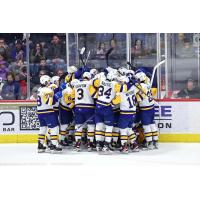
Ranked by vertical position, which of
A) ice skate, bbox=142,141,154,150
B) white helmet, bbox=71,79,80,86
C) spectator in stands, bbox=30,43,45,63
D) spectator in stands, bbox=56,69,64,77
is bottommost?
ice skate, bbox=142,141,154,150

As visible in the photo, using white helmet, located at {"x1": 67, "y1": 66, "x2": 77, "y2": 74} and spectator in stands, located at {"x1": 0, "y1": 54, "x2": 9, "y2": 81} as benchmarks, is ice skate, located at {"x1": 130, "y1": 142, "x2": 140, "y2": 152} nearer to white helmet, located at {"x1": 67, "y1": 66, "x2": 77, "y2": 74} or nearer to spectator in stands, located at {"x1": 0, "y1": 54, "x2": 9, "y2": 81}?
white helmet, located at {"x1": 67, "y1": 66, "x2": 77, "y2": 74}

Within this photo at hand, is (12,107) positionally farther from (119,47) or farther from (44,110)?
(119,47)

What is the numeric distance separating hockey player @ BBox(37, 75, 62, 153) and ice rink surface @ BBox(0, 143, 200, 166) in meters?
0.25

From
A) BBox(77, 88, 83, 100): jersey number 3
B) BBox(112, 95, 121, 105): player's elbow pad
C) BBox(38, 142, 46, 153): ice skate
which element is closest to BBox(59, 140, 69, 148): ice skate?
BBox(38, 142, 46, 153): ice skate

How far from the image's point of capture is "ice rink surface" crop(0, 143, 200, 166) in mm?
8258

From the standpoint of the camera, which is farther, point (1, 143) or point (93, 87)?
point (1, 143)

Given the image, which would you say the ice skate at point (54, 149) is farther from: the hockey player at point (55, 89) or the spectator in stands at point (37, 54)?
the spectator in stands at point (37, 54)

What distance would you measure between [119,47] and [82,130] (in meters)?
1.69

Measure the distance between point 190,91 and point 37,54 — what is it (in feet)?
8.30

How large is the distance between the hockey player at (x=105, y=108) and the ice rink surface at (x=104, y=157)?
244 mm

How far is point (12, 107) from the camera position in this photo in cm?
980

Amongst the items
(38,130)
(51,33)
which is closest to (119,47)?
(51,33)

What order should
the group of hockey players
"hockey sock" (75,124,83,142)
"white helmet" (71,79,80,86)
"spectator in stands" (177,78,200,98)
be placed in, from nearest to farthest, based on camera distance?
the group of hockey players → "white helmet" (71,79,80,86) → "hockey sock" (75,124,83,142) → "spectator in stands" (177,78,200,98)

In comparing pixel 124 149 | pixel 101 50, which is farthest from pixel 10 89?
pixel 124 149
